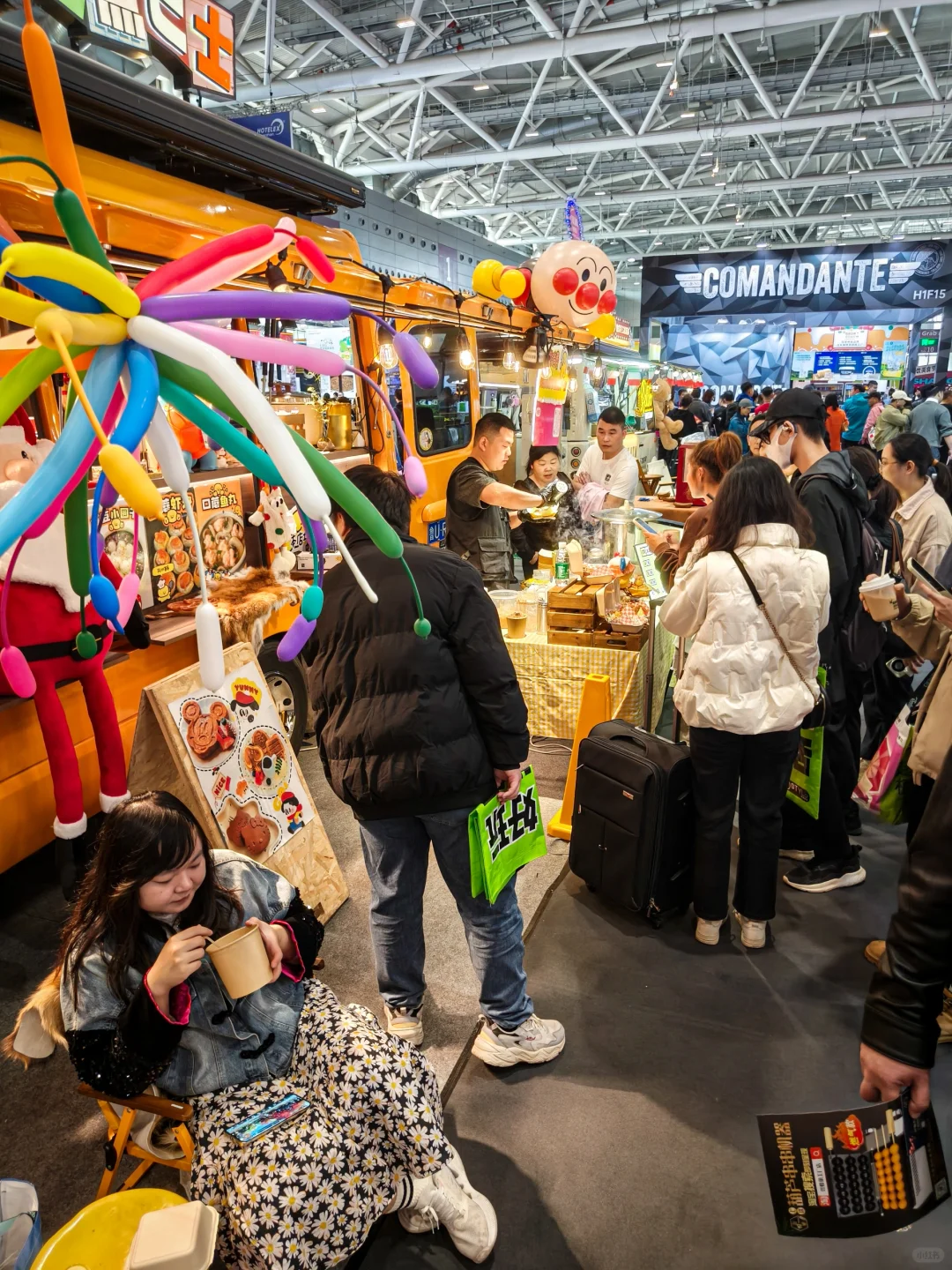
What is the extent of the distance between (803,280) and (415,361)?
54.0 ft

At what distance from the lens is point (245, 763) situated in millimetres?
2932

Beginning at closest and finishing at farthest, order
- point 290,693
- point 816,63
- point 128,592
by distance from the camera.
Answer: point 128,592, point 290,693, point 816,63

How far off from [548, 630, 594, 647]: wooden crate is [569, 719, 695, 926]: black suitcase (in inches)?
34.5

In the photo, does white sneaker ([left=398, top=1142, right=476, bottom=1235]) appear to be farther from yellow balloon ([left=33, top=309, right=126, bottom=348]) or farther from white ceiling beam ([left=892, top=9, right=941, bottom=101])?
white ceiling beam ([left=892, top=9, right=941, bottom=101])

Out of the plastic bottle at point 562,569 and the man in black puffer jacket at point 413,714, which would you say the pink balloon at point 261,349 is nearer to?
the man in black puffer jacket at point 413,714

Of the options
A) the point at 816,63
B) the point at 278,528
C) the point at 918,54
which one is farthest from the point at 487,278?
the point at 918,54

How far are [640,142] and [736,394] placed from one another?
8.16 m

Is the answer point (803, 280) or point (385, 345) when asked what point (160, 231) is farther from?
point (803, 280)

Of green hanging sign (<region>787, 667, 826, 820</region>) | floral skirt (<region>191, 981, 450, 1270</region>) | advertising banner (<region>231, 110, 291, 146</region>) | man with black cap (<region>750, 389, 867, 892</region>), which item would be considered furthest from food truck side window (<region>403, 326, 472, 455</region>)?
floral skirt (<region>191, 981, 450, 1270</region>)

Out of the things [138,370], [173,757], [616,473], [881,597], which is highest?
[138,370]

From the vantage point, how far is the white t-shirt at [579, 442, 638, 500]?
559cm

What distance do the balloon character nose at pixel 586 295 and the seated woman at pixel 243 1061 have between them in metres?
5.20

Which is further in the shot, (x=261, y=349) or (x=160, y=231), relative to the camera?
(x=160, y=231)

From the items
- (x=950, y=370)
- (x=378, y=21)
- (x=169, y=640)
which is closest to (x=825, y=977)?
(x=169, y=640)
